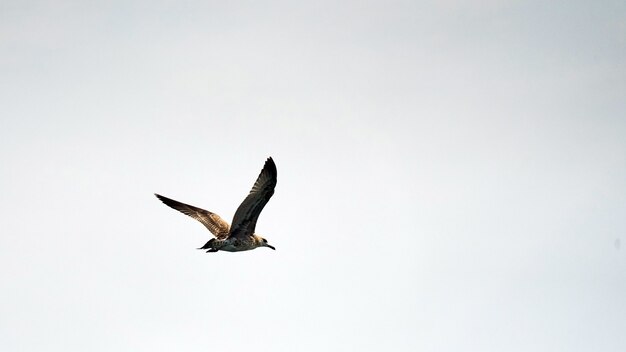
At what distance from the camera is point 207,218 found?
52.5 metres

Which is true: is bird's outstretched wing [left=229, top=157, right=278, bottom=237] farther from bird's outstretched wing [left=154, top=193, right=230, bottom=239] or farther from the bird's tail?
bird's outstretched wing [left=154, top=193, right=230, bottom=239]

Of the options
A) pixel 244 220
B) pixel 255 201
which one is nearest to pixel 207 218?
pixel 244 220

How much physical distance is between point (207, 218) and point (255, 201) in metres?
6.62

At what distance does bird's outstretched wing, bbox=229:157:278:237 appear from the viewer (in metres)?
45.9

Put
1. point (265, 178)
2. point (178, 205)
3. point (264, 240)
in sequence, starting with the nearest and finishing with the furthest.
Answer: point (265, 178)
point (264, 240)
point (178, 205)

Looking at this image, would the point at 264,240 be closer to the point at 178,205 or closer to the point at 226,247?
the point at 226,247

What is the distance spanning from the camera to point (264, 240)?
50.4m

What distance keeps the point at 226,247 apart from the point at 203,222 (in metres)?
4.01

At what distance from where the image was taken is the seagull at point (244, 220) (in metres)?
45.9

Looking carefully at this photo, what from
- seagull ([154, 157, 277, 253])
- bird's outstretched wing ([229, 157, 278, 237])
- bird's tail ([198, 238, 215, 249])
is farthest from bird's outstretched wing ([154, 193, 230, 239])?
bird's outstretched wing ([229, 157, 278, 237])

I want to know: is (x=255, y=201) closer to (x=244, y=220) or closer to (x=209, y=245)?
(x=244, y=220)

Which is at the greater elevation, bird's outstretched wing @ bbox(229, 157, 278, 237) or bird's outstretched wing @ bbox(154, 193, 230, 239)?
bird's outstretched wing @ bbox(154, 193, 230, 239)

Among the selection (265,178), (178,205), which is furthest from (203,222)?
(265,178)

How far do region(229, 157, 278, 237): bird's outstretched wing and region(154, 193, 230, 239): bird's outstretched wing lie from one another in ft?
6.57
